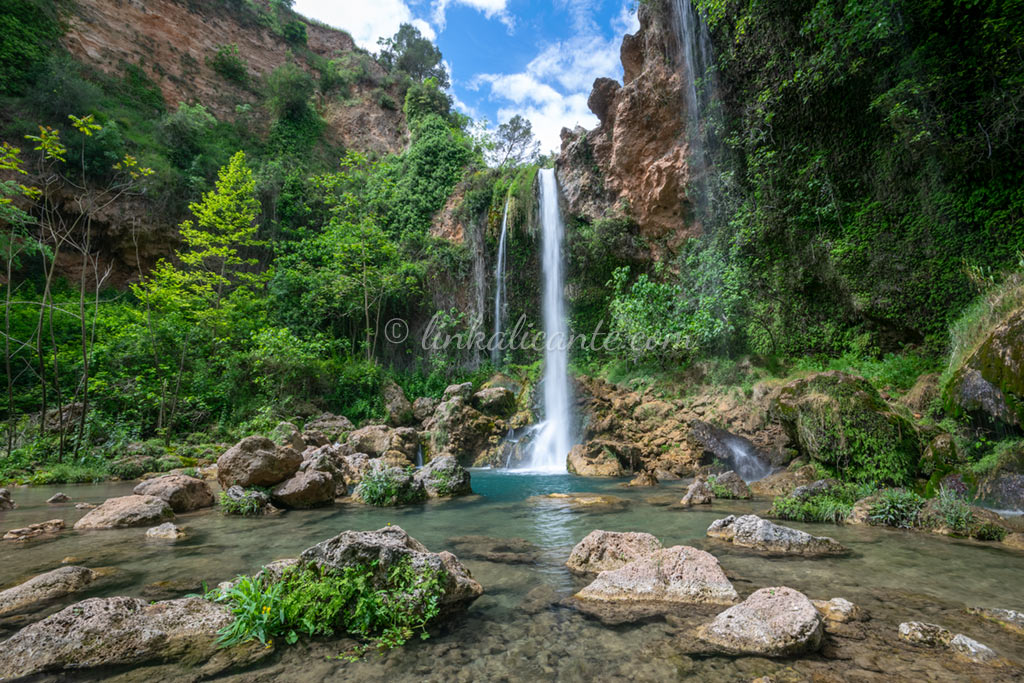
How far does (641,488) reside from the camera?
924 cm

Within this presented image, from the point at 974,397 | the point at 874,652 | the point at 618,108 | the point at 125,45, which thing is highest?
the point at 125,45

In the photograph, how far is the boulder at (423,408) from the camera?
17.7m

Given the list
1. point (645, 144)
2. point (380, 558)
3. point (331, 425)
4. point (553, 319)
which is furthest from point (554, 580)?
point (645, 144)

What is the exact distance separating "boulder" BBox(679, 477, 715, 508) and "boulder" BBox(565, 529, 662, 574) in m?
3.32

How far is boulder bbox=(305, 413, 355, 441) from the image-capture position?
15.0m

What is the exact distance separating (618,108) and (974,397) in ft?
50.6

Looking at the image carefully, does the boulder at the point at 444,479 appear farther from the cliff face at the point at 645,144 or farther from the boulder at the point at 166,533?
the cliff face at the point at 645,144

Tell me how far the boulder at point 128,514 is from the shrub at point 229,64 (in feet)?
107

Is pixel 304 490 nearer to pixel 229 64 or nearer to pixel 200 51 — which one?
pixel 229 64

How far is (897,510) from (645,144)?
15.3 metres

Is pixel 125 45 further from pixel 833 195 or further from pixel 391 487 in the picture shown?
pixel 833 195

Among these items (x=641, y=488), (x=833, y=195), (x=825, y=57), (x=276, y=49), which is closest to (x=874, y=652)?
(x=641, y=488)

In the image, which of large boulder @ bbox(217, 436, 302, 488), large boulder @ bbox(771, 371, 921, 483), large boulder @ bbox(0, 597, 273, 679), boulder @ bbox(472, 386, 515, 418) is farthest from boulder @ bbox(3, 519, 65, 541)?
large boulder @ bbox(771, 371, 921, 483)

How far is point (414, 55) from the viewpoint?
35.7 metres
